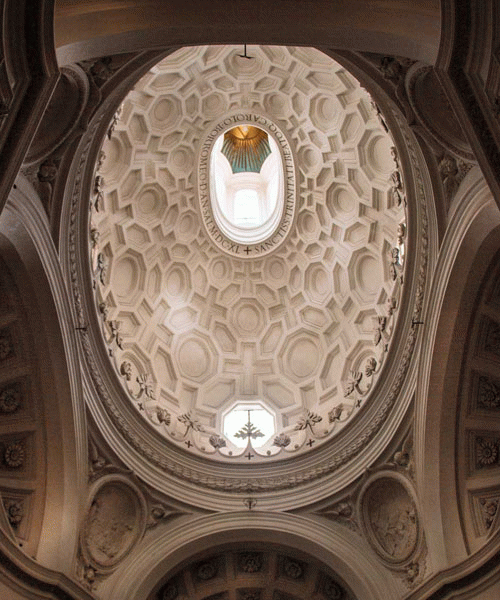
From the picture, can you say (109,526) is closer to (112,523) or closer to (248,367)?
(112,523)

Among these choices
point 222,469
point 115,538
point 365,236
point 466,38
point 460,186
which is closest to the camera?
point 466,38

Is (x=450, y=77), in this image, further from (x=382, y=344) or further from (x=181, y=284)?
(x=181, y=284)

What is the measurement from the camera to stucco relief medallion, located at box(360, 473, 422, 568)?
14.1 meters

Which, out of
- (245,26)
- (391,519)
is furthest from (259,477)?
(245,26)

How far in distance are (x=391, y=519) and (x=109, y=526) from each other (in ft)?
18.7

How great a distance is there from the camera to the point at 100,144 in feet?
42.3

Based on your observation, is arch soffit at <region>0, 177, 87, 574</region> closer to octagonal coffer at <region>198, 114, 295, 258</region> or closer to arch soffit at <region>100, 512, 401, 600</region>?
arch soffit at <region>100, 512, 401, 600</region>

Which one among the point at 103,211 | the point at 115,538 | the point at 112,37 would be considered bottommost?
the point at 115,538

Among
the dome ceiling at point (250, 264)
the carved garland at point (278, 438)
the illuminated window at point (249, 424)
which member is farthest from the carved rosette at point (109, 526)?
the illuminated window at point (249, 424)

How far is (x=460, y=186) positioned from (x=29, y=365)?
8.19 metres

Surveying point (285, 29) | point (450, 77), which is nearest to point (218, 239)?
point (285, 29)

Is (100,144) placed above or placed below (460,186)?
above

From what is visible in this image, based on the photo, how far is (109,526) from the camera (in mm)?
14586

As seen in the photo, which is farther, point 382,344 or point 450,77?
point 382,344
